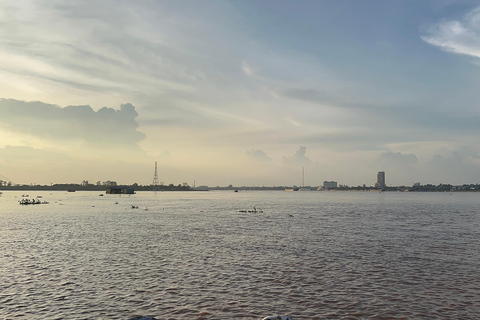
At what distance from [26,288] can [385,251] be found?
3523 centimetres

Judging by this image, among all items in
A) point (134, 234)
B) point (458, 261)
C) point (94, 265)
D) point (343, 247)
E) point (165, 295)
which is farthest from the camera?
point (134, 234)

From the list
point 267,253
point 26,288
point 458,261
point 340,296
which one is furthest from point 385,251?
point 26,288

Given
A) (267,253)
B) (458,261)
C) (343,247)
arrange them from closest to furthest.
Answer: (458,261)
(267,253)
(343,247)

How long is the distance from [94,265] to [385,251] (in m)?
31.1

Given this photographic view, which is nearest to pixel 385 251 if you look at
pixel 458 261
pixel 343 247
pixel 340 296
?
pixel 343 247

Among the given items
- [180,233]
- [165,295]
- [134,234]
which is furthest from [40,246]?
[165,295]

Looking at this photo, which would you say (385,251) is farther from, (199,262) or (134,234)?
(134,234)

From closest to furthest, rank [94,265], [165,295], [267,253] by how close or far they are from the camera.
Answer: [165,295] < [94,265] < [267,253]

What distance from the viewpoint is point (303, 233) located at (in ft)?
179

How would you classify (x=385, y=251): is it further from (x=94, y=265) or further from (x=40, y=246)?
(x=40, y=246)

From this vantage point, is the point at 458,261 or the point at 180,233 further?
the point at 180,233

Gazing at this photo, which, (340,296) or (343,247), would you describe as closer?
(340,296)

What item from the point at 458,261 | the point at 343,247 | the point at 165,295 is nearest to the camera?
the point at 165,295

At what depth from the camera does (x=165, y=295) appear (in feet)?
75.7
